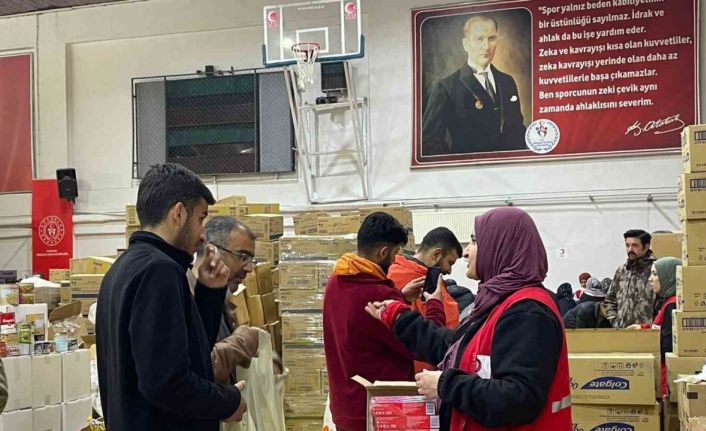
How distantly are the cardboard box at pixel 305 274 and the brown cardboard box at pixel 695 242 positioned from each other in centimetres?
262

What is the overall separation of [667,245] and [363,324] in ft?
15.7

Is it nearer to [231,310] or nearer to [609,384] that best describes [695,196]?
[609,384]

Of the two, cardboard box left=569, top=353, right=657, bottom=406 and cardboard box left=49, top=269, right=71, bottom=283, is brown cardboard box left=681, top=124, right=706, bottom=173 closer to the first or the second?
cardboard box left=569, top=353, right=657, bottom=406

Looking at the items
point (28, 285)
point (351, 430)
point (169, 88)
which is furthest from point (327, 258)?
point (169, 88)

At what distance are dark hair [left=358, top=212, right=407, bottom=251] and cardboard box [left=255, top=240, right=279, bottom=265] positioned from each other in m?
3.27

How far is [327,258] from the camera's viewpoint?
5.75 meters

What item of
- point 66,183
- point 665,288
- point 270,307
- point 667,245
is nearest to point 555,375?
point 665,288

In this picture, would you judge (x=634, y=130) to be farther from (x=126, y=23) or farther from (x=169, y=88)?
(x=126, y=23)

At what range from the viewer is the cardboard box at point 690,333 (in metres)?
3.87

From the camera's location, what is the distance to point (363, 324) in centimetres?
282

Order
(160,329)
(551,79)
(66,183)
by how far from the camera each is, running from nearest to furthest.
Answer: (160,329) < (551,79) < (66,183)

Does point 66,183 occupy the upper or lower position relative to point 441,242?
upper

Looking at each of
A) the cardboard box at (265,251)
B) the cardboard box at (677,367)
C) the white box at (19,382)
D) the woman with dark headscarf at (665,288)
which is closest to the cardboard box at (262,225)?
the cardboard box at (265,251)

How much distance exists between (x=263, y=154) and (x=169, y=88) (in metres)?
1.48
